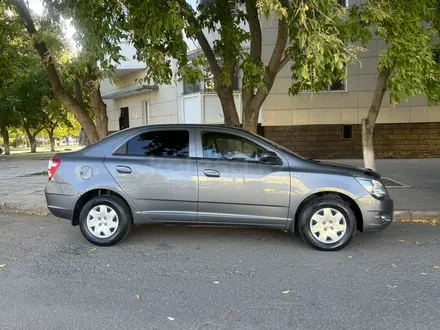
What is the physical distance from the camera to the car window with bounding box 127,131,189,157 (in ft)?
17.3

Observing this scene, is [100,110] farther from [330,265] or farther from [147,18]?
[330,265]

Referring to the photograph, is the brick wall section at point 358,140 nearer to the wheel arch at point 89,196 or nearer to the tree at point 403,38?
the tree at point 403,38

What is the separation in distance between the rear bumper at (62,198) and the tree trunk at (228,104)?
3.87 meters

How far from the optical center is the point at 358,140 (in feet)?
51.0

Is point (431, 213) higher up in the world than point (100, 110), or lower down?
lower down

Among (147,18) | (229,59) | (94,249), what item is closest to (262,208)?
(94,249)

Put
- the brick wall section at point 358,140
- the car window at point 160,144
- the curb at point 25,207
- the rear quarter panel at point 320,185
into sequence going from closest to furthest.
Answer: the rear quarter panel at point 320,185
the car window at point 160,144
the curb at point 25,207
the brick wall section at point 358,140

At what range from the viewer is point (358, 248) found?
5148mm

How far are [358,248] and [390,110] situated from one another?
38.6 feet

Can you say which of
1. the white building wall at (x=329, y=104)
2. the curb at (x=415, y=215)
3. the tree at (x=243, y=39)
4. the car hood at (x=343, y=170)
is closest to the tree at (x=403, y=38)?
the tree at (x=243, y=39)

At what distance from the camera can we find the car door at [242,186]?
501 cm

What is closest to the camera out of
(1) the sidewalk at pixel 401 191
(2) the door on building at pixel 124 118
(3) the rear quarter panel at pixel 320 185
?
(3) the rear quarter panel at pixel 320 185

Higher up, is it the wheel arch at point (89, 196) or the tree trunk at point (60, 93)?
the tree trunk at point (60, 93)

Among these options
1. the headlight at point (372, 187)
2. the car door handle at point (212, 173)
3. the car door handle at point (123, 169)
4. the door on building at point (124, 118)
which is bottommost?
the headlight at point (372, 187)
